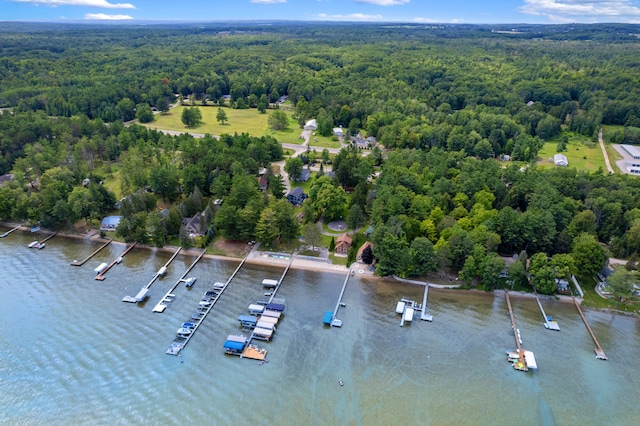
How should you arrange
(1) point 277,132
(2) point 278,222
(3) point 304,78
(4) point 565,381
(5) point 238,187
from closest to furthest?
1. (4) point 565,381
2. (2) point 278,222
3. (5) point 238,187
4. (1) point 277,132
5. (3) point 304,78

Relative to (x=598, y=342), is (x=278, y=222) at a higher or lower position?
higher

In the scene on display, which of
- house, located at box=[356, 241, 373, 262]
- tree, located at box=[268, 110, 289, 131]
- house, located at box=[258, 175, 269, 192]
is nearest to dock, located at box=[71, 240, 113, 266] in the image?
house, located at box=[258, 175, 269, 192]

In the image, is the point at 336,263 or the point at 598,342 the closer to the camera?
the point at 598,342

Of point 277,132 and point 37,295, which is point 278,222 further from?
point 277,132

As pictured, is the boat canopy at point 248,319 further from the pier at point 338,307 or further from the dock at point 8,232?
the dock at point 8,232

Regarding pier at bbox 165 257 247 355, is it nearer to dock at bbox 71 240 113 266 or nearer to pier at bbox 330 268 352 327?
pier at bbox 330 268 352 327

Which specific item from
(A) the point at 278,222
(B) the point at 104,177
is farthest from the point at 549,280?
(B) the point at 104,177

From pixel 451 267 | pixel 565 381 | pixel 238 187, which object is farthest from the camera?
pixel 238 187
